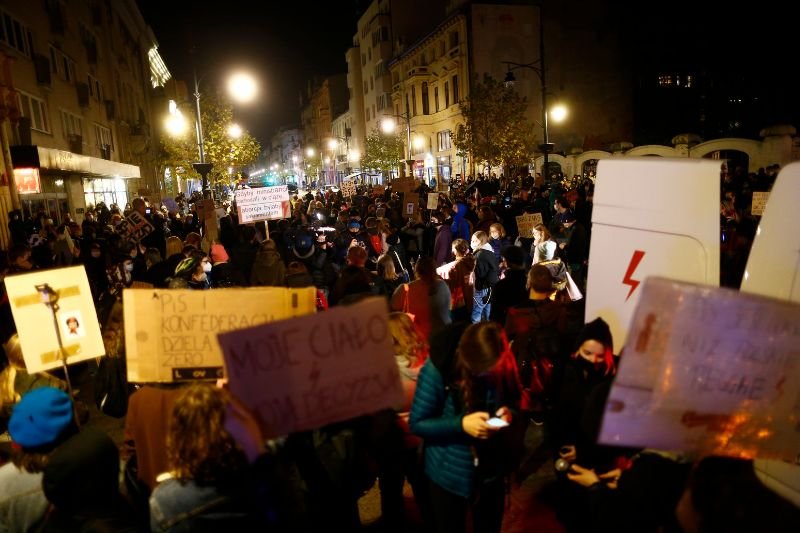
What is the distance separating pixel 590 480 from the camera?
10.0 feet

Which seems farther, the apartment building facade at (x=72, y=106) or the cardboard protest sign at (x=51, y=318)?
the apartment building facade at (x=72, y=106)

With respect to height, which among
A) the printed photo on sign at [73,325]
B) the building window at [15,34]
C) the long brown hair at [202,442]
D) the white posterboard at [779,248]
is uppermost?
the building window at [15,34]

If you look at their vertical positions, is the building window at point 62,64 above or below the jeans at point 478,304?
above

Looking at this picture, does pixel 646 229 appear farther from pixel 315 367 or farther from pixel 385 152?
pixel 385 152

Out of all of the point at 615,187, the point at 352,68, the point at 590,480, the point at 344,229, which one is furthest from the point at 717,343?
the point at 352,68

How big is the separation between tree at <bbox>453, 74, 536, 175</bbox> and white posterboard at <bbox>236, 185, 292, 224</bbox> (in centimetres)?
2640

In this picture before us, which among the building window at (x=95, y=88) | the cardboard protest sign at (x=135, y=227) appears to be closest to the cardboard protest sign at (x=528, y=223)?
the cardboard protest sign at (x=135, y=227)

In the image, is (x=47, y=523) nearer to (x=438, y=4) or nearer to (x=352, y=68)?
(x=438, y=4)

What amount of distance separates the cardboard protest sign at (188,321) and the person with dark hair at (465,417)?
36.8 inches

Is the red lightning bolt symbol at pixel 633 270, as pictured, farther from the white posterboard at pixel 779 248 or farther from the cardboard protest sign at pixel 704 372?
the cardboard protest sign at pixel 704 372

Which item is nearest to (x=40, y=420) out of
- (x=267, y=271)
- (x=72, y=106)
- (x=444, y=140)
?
(x=267, y=271)

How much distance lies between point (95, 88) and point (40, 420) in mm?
31374

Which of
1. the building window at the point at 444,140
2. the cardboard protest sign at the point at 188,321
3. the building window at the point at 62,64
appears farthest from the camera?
the building window at the point at 444,140

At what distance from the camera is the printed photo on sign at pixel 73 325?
434 centimetres
